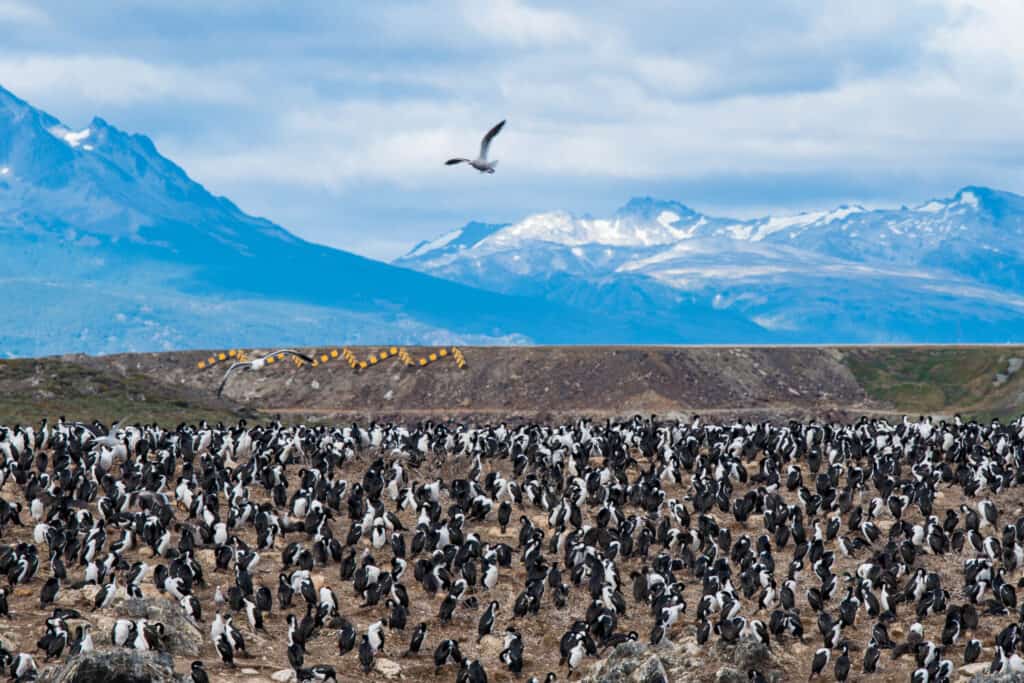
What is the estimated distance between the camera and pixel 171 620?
92.7ft

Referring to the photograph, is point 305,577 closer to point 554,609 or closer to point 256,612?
point 256,612

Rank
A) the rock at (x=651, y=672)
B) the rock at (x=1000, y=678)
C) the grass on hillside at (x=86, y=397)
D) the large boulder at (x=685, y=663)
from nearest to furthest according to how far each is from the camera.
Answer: the rock at (x=1000, y=678), the rock at (x=651, y=672), the large boulder at (x=685, y=663), the grass on hillside at (x=86, y=397)

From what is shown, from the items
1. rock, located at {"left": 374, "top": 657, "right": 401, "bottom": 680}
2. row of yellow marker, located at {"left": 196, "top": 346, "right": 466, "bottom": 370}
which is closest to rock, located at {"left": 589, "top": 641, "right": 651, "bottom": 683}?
rock, located at {"left": 374, "top": 657, "right": 401, "bottom": 680}

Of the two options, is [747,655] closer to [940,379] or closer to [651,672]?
[651,672]

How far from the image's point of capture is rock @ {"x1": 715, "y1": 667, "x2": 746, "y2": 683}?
27.3 metres

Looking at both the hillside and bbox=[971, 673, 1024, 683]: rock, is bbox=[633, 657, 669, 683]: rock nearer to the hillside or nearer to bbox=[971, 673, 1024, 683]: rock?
bbox=[971, 673, 1024, 683]: rock

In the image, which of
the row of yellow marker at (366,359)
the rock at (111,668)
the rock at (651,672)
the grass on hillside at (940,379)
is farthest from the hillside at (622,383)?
the rock at (111,668)

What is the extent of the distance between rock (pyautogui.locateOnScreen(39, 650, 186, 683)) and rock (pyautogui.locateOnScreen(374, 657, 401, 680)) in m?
5.39

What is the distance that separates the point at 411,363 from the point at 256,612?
68064mm

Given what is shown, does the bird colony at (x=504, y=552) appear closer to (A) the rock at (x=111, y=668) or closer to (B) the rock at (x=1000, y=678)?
(B) the rock at (x=1000, y=678)

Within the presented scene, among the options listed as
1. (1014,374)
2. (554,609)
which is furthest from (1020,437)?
(1014,374)

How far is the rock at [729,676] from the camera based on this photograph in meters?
27.3

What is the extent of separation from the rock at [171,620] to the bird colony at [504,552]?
0.26 metres

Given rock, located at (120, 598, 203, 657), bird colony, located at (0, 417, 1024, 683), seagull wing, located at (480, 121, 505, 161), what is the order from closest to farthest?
rock, located at (120, 598, 203, 657)
bird colony, located at (0, 417, 1024, 683)
seagull wing, located at (480, 121, 505, 161)
